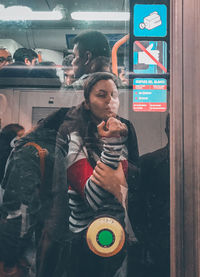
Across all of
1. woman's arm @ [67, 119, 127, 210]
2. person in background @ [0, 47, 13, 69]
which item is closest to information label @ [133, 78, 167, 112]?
woman's arm @ [67, 119, 127, 210]

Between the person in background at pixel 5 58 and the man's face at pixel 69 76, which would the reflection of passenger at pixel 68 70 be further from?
the person in background at pixel 5 58

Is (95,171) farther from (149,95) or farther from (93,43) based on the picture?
(93,43)

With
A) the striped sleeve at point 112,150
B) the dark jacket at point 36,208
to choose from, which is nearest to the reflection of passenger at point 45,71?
the dark jacket at point 36,208

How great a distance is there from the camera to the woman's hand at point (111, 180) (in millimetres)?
1399

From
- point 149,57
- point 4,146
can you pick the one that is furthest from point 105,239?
point 149,57

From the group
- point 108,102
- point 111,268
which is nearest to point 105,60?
point 108,102

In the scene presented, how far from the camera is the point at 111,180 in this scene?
1.41 m

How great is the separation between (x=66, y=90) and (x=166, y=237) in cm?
93

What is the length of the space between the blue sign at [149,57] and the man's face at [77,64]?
0.28 meters

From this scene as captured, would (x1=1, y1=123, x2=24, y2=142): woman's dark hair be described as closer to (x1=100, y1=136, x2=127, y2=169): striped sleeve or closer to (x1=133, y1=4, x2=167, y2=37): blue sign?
(x1=100, y1=136, x2=127, y2=169): striped sleeve

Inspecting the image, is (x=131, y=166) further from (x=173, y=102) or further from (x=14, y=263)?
(x=14, y=263)

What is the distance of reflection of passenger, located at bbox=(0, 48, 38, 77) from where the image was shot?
54.6 inches

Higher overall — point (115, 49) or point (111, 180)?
point (115, 49)

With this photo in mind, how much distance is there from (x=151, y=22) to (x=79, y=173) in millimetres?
901
